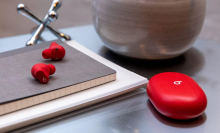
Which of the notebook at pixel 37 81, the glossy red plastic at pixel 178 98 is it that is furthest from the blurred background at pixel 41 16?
the glossy red plastic at pixel 178 98

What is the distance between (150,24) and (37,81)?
23cm

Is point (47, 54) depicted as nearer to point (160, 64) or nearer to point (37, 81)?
point (37, 81)

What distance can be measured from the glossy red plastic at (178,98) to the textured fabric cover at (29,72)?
Result: 96 millimetres

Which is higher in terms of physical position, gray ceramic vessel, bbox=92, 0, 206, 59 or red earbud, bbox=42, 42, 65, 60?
gray ceramic vessel, bbox=92, 0, 206, 59

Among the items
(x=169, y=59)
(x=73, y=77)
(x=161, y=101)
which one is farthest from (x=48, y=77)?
(x=169, y=59)

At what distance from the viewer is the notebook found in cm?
36

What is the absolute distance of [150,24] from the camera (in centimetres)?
46

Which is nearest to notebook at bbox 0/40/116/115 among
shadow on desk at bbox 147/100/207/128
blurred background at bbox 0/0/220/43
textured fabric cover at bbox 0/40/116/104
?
textured fabric cover at bbox 0/40/116/104

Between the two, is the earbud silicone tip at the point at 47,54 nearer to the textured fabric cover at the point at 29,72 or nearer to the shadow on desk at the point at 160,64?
the textured fabric cover at the point at 29,72

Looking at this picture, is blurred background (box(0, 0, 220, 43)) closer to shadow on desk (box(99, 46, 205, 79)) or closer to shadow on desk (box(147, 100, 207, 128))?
shadow on desk (box(99, 46, 205, 79))

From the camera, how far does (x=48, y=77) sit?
0.40 m

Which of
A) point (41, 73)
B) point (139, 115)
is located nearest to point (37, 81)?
point (41, 73)

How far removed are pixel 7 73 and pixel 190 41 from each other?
14.0 inches

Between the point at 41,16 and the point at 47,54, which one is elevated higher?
the point at 47,54
